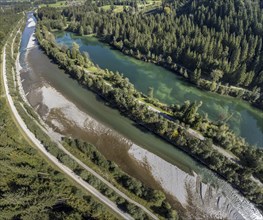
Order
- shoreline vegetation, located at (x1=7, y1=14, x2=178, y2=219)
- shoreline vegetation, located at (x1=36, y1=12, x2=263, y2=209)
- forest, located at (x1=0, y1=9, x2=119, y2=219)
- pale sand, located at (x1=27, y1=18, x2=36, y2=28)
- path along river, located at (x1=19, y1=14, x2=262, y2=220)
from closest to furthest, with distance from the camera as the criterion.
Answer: forest, located at (x1=0, y1=9, x2=119, y2=219) → shoreline vegetation, located at (x1=7, y1=14, x2=178, y2=219) → path along river, located at (x1=19, y1=14, x2=262, y2=220) → shoreline vegetation, located at (x1=36, y1=12, x2=263, y2=209) → pale sand, located at (x1=27, y1=18, x2=36, y2=28)

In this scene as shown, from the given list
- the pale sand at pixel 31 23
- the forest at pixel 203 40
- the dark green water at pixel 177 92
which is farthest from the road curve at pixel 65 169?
the pale sand at pixel 31 23

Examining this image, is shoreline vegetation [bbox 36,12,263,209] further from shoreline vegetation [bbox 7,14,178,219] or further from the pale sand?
the pale sand

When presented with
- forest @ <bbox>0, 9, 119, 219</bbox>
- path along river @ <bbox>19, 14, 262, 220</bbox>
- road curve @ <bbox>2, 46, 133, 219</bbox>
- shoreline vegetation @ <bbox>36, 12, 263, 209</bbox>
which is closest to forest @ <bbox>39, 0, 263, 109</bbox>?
path along river @ <bbox>19, 14, 262, 220</bbox>

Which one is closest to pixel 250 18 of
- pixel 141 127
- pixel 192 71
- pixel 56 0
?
pixel 192 71

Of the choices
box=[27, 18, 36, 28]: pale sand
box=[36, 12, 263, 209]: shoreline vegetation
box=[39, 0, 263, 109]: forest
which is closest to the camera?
box=[36, 12, 263, 209]: shoreline vegetation

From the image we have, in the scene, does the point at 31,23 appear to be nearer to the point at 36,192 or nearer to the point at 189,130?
the point at 189,130

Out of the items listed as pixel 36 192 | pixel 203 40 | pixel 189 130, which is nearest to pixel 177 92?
pixel 189 130

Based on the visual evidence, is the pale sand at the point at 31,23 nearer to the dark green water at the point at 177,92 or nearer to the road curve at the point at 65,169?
the dark green water at the point at 177,92
